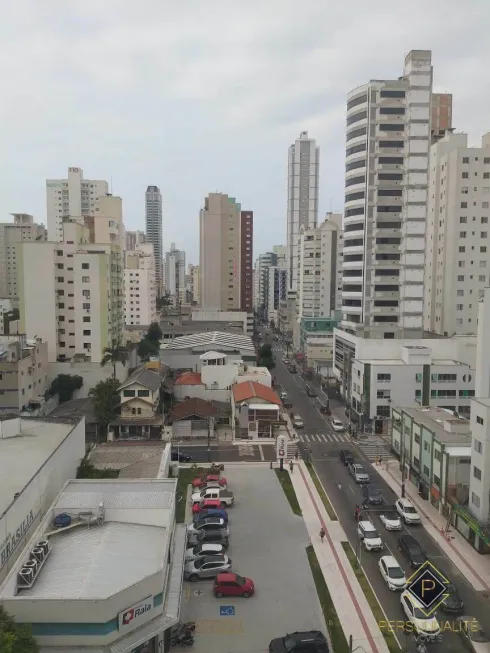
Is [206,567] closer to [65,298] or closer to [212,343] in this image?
[65,298]

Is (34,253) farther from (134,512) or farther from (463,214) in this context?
(463,214)

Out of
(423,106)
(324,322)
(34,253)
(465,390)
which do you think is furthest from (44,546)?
(324,322)

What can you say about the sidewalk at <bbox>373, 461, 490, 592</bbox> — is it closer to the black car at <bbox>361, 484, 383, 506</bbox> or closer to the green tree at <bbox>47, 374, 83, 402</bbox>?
the black car at <bbox>361, 484, 383, 506</bbox>

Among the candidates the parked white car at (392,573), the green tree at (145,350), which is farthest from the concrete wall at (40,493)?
the green tree at (145,350)

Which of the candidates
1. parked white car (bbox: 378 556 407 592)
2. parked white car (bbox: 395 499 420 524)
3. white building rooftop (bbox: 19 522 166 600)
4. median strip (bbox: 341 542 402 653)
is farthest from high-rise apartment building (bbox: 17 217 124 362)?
parked white car (bbox: 378 556 407 592)

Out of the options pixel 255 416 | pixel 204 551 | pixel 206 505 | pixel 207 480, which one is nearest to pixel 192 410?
pixel 255 416
